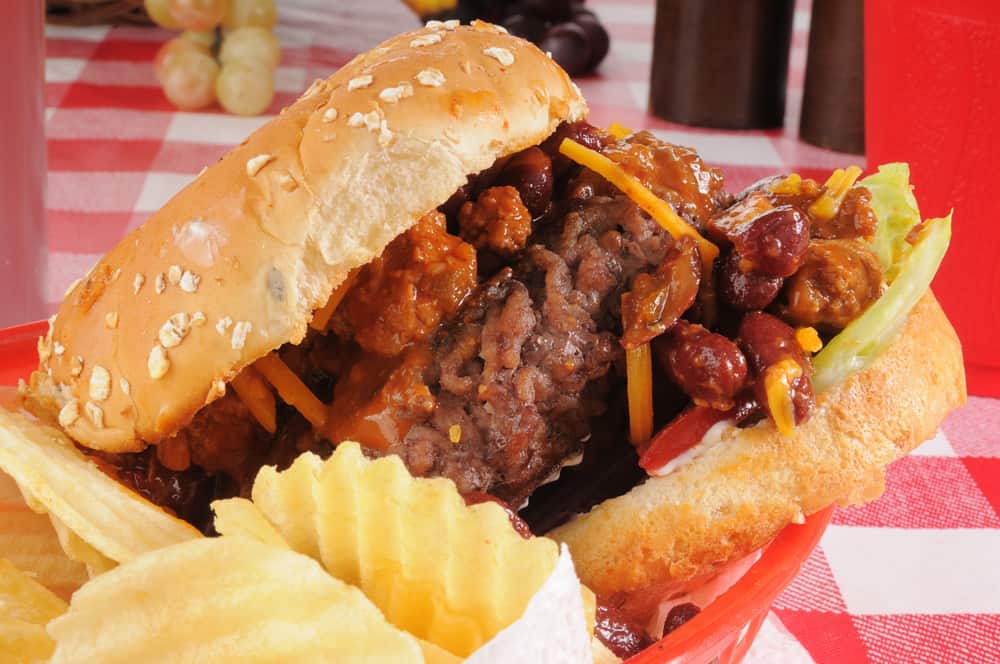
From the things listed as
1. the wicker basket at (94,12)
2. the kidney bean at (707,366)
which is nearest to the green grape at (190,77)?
the wicker basket at (94,12)

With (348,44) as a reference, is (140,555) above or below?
above

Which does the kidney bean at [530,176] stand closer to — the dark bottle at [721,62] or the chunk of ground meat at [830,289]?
the chunk of ground meat at [830,289]

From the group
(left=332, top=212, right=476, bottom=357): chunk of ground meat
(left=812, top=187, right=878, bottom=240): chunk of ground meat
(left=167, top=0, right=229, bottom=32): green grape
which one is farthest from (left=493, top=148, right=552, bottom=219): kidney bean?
(left=167, top=0, right=229, bottom=32): green grape

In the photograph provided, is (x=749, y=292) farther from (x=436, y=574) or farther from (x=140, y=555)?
(x=140, y=555)

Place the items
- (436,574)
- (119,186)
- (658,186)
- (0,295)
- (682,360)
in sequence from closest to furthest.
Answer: (436,574)
(682,360)
(658,186)
(0,295)
(119,186)

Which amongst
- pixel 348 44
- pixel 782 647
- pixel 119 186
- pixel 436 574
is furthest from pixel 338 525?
pixel 348 44

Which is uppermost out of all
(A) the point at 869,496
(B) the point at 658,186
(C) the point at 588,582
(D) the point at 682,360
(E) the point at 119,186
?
(B) the point at 658,186

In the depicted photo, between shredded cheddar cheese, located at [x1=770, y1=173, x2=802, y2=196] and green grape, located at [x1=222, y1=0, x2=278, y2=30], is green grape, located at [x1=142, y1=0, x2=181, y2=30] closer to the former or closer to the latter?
green grape, located at [x1=222, y1=0, x2=278, y2=30]
